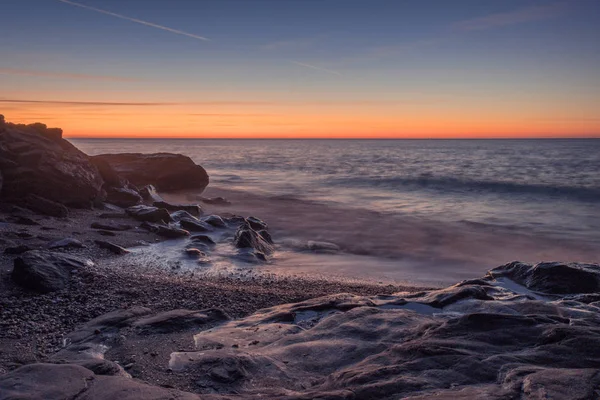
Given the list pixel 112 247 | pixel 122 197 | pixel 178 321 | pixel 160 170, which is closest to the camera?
pixel 178 321

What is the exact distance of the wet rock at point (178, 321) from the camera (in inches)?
216

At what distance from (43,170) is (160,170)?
9996mm

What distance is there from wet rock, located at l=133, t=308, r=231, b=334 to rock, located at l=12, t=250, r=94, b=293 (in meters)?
2.11

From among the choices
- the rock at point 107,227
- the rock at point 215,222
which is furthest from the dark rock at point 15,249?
the rock at point 215,222

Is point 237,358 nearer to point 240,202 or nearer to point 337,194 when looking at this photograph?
point 240,202

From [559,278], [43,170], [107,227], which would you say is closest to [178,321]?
[559,278]

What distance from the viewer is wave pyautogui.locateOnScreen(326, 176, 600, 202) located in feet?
84.9

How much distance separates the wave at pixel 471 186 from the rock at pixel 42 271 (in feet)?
78.5

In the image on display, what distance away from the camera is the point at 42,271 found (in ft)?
23.0

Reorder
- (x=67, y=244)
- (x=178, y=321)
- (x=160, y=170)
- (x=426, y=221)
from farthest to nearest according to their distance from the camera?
(x=160, y=170)
(x=426, y=221)
(x=67, y=244)
(x=178, y=321)

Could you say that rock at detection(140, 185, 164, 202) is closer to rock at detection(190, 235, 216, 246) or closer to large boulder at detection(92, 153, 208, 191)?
large boulder at detection(92, 153, 208, 191)

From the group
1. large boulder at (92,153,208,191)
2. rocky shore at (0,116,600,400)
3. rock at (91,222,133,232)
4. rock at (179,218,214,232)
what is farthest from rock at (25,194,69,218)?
large boulder at (92,153,208,191)

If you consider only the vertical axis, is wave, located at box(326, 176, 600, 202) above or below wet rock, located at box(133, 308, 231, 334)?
above

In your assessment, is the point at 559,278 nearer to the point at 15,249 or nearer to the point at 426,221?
the point at 15,249
